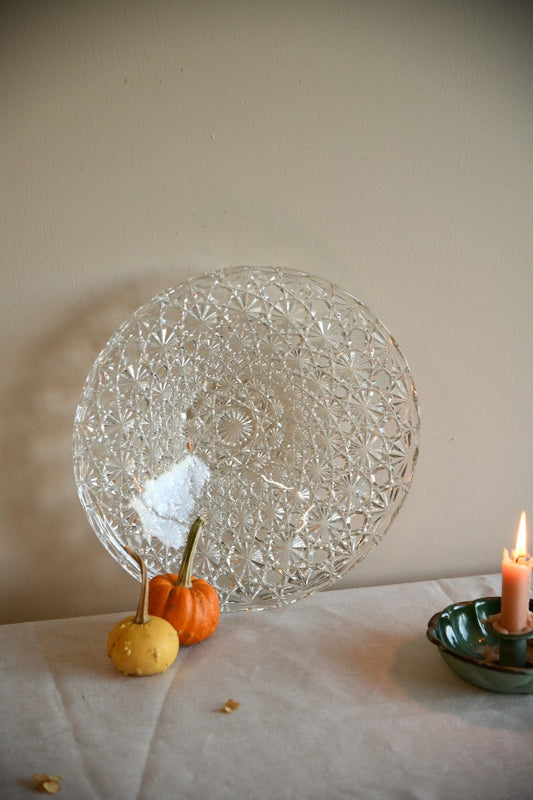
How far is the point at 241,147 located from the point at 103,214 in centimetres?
24

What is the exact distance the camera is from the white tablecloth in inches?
29.4

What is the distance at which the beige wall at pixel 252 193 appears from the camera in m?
1.09

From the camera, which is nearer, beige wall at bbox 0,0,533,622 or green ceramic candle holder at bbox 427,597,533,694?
green ceramic candle holder at bbox 427,597,533,694

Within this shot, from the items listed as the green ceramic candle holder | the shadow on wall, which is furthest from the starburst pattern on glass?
the green ceramic candle holder

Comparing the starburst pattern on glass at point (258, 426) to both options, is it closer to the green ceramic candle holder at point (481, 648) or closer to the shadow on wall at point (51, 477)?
the shadow on wall at point (51, 477)

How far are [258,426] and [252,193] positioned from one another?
1.19 feet

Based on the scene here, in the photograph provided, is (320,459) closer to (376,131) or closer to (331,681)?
(331,681)

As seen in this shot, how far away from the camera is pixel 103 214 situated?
1.11 m

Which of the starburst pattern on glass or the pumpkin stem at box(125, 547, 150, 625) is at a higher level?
the starburst pattern on glass

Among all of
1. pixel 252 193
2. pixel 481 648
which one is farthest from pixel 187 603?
pixel 252 193

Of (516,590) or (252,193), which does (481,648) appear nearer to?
(516,590)

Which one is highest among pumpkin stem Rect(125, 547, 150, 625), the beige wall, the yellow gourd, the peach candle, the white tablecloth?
the beige wall

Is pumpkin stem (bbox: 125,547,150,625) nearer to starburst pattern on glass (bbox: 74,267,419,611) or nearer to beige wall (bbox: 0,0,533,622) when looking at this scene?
starburst pattern on glass (bbox: 74,267,419,611)

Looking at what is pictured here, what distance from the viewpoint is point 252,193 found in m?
1.16
